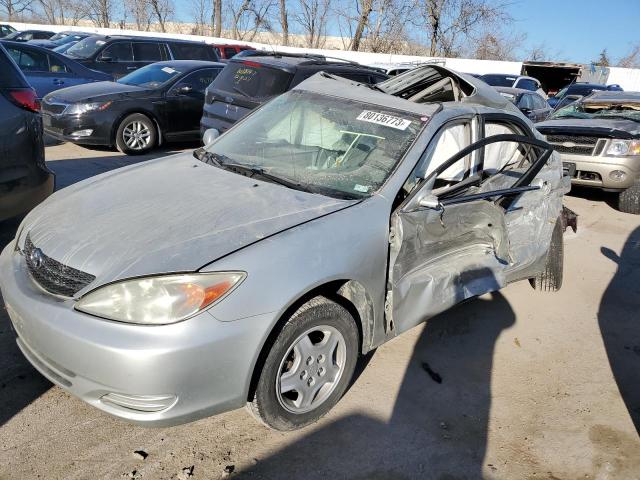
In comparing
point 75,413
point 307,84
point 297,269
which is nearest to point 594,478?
point 297,269

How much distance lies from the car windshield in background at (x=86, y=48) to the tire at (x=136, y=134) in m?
4.65

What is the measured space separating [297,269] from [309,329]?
0.33 metres

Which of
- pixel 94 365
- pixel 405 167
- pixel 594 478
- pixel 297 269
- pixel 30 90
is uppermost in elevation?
pixel 30 90

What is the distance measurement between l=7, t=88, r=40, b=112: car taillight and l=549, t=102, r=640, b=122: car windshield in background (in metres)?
7.95

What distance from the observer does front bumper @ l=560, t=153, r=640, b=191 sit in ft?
24.1

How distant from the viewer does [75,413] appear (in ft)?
8.99

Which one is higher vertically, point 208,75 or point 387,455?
point 208,75

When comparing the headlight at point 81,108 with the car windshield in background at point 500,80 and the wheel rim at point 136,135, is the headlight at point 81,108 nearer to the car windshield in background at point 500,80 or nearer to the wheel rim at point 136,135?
the wheel rim at point 136,135

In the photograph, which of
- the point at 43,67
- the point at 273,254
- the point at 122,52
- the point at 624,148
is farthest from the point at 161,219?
the point at 122,52

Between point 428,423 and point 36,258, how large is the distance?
2183mm

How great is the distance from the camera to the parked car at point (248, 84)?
7.29 m

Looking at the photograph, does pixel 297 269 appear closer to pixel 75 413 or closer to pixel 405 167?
pixel 405 167

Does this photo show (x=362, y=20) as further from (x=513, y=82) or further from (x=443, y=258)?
(x=443, y=258)

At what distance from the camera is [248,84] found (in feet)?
24.5
